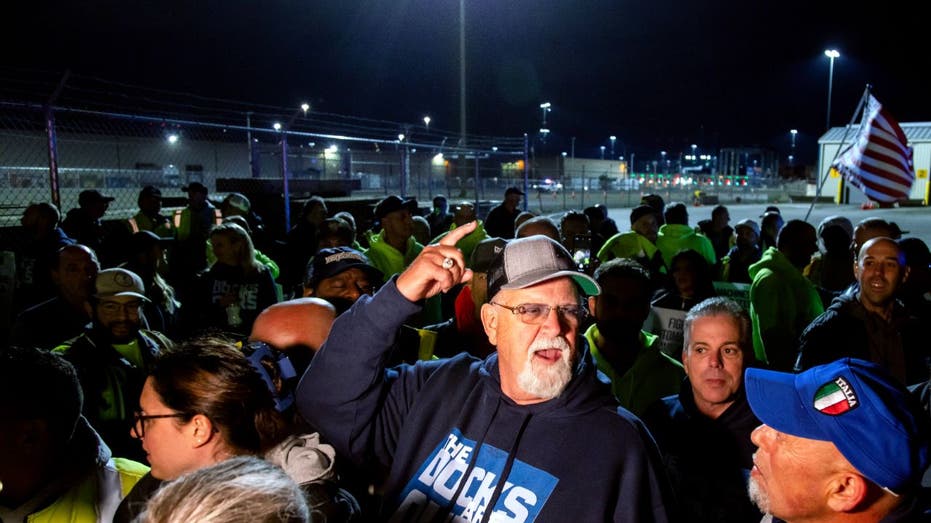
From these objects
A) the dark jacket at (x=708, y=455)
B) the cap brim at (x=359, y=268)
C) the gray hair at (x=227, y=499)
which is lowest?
the dark jacket at (x=708, y=455)

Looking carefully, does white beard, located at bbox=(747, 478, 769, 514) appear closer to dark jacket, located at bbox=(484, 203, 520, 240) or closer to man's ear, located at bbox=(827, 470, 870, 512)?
man's ear, located at bbox=(827, 470, 870, 512)

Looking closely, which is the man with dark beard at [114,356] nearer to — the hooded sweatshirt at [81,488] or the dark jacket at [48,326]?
the dark jacket at [48,326]

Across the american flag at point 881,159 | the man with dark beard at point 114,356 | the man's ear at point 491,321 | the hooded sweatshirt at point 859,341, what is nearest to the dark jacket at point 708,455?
the man's ear at point 491,321

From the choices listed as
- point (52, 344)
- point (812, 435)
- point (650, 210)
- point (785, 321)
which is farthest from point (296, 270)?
point (812, 435)

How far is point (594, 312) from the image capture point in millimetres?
3717

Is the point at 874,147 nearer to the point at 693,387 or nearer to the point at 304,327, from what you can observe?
the point at 693,387

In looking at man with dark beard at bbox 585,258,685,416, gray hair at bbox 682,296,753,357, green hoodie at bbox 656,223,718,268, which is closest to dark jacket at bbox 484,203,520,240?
green hoodie at bbox 656,223,718,268

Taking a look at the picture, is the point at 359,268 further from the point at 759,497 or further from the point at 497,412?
the point at 759,497

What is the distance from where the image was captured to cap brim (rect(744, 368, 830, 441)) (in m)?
1.83

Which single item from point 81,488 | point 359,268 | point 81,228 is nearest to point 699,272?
point 359,268

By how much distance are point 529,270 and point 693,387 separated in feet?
4.02

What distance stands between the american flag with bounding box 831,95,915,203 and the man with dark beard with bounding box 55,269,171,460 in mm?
8907

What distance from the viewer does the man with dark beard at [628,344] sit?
3.39 metres

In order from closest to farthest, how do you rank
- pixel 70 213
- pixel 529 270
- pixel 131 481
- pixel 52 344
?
1. pixel 529 270
2. pixel 131 481
3. pixel 52 344
4. pixel 70 213
